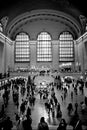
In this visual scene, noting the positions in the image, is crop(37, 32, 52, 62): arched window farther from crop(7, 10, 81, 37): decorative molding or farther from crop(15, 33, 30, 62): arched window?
crop(7, 10, 81, 37): decorative molding

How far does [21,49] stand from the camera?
3566cm

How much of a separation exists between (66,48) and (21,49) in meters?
10.9

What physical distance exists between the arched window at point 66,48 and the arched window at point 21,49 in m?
8.01

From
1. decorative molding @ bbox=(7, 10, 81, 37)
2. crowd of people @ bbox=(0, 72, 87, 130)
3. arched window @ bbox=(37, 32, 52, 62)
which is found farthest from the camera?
arched window @ bbox=(37, 32, 52, 62)

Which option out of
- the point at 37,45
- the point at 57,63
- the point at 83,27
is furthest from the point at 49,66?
the point at 83,27

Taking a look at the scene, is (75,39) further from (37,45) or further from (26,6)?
(26,6)

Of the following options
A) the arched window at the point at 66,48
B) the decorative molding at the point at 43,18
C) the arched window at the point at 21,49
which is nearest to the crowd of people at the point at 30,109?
the decorative molding at the point at 43,18

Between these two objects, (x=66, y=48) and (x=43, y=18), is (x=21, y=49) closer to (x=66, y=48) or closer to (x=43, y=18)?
(x=43, y=18)

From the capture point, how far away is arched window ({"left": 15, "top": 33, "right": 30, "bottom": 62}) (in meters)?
35.3

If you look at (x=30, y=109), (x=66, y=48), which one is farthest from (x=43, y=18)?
(x=30, y=109)

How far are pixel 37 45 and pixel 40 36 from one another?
2.26 metres

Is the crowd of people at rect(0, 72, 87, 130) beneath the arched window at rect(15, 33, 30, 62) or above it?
beneath

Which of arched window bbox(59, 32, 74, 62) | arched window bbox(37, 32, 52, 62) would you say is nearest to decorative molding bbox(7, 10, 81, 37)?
arched window bbox(59, 32, 74, 62)

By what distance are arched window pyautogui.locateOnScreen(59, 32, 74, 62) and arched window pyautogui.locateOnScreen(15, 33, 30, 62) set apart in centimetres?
801
